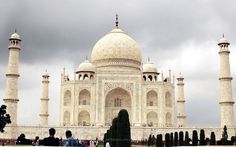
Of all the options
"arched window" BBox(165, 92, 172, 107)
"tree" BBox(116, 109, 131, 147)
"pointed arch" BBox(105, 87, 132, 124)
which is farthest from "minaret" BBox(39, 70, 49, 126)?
"tree" BBox(116, 109, 131, 147)

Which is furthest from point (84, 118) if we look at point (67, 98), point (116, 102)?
point (116, 102)

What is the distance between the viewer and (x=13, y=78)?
28.5 metres

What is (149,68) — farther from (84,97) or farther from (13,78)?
(13,78)

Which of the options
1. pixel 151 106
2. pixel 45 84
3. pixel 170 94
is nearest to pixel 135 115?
pixel 151 106

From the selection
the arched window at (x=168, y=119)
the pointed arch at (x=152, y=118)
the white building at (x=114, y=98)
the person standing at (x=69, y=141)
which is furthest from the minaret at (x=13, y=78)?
the person standing at (x=69, y=141)

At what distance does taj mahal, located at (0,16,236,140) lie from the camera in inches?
1120

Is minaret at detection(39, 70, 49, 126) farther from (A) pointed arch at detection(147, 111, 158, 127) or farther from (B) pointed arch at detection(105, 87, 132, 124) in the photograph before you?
(A) pointed arch at detection(147, 111, 158, 127)

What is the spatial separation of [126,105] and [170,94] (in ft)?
11.8

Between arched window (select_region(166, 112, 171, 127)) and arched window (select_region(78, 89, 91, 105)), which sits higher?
arched window (select_region(78, 89, 91, 105))

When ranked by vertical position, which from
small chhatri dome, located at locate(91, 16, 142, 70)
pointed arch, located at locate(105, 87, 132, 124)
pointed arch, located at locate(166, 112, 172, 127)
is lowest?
pointed arch, located at locate(166, 112, 172, 127)

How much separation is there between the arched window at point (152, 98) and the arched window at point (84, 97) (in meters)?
4.63

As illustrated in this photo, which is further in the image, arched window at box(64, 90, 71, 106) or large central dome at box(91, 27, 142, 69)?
large central dome at box(91, 27, 142, 69)

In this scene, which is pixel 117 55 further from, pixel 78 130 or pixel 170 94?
pixel 78 130

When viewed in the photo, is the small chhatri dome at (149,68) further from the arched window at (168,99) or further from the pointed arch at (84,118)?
the pointed arch at (84,118)
